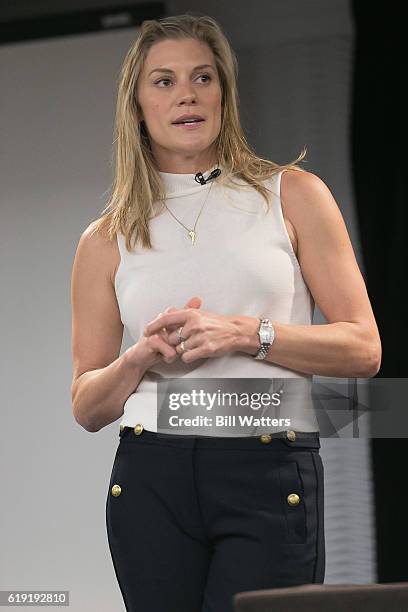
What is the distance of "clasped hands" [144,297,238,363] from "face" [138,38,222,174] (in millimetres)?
361

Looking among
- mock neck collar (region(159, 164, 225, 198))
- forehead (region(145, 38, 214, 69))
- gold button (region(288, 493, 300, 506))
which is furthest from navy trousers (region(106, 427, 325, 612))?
forehead (region(145, 38, 214, 69))

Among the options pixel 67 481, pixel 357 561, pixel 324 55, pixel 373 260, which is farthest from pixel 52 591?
pixel 324 55

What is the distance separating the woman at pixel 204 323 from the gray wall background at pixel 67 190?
183 centimetres

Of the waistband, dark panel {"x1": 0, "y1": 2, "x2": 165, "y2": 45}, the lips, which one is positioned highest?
dark panel {"x1": 0, "y1": 2, "x2": 165, "y2": 45}

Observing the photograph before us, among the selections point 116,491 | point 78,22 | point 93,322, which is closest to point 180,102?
point 93,322

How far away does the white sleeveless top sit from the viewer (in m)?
1.81

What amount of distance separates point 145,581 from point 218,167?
0.76 meters

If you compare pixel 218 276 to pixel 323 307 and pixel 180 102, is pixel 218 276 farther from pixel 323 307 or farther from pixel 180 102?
pixel 180 102

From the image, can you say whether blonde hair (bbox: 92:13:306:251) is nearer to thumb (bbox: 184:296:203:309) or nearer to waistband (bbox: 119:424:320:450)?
thumb (bbox: 184:296:203:309)

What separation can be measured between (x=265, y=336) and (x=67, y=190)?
2463 millimetres

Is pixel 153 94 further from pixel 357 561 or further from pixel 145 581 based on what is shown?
pixel 357 561

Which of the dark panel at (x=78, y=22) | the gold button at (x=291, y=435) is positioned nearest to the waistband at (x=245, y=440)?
the gold button at (x=291, y=435)

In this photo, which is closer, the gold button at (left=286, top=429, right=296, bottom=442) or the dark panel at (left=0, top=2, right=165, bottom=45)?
the gold button at (left=286, top=429, right=296, bottom=442)

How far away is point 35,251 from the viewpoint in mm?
4109
